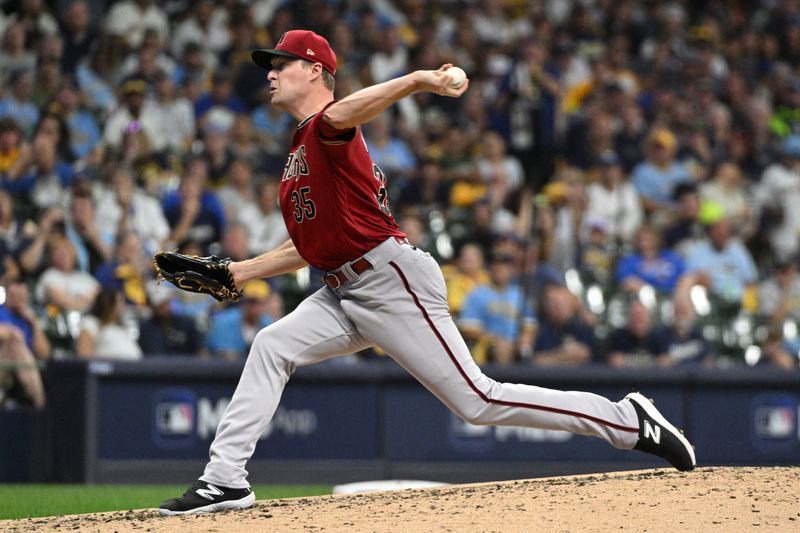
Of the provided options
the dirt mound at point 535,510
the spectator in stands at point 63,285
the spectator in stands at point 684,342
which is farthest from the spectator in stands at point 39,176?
the dirt mound at point 535,510

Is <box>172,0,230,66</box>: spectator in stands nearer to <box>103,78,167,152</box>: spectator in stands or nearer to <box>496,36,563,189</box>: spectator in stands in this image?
<box>103,78,167,152</box>: spectator in stands

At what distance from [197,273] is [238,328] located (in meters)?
4.30

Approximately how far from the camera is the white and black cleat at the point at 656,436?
5.11 meters

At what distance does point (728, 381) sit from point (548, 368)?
54.1 inches

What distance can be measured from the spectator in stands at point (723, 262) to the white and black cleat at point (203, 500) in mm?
7215

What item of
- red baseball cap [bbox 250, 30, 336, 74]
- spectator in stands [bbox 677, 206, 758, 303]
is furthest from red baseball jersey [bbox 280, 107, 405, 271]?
spectator in stands [bbox 677, 206, 758, 303]

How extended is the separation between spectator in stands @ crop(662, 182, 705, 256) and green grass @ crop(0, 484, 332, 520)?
4505 mm

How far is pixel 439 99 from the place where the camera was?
1312 cm

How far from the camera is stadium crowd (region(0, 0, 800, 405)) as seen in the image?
31.8ft

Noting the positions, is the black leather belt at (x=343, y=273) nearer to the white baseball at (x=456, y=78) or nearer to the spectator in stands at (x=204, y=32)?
the white baseball at (x=456, y=78)

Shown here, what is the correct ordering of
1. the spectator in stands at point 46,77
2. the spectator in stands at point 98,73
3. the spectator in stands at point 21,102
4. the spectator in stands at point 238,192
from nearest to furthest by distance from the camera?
the spectator in stands at point 238,192 → the spectator in stands at point 21,102 → the spectator in stands at point 46,77 → the spectator in stands at point 98,73

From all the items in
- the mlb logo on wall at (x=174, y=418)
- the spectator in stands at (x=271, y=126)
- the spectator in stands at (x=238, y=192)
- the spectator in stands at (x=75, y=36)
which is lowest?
the mlb logo on wall at (x=174, y=418)

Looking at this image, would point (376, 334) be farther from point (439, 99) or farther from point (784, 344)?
point (439, 99)

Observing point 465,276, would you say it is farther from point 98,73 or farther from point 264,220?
point 98,73
